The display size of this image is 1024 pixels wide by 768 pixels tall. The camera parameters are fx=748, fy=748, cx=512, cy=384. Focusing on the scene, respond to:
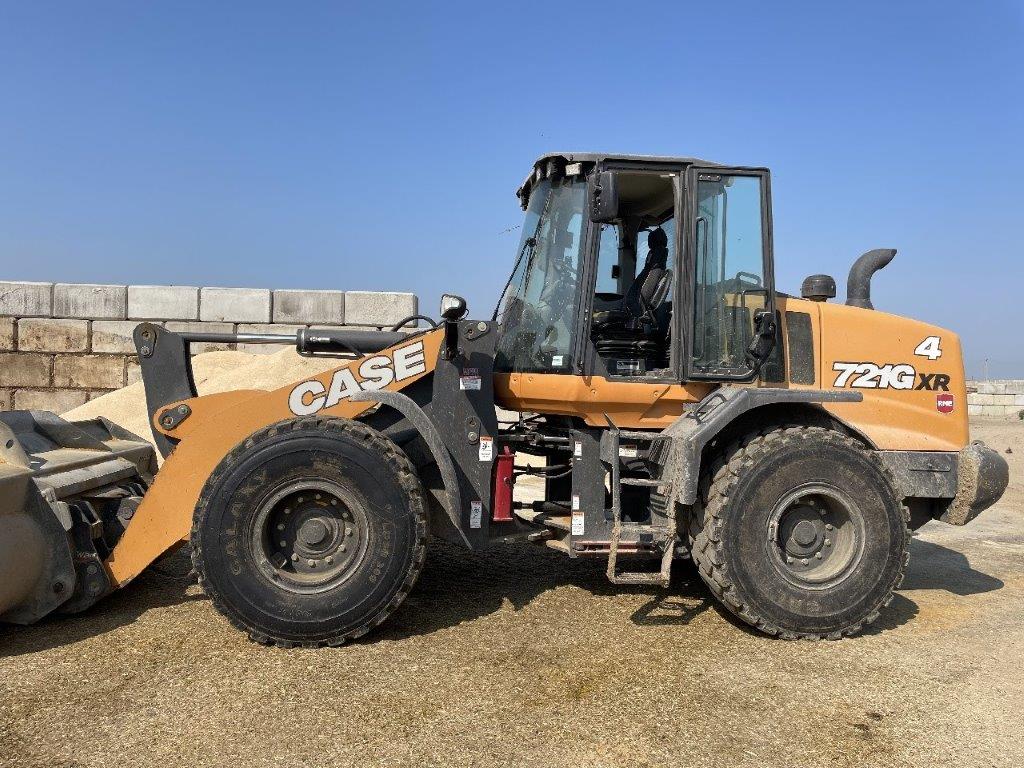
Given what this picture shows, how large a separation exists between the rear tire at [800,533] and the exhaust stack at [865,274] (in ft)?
4.47

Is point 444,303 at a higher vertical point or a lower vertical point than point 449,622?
higher

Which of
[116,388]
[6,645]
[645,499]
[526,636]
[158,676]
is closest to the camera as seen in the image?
[158,676]

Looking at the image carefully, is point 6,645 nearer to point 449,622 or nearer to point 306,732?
point 306,732

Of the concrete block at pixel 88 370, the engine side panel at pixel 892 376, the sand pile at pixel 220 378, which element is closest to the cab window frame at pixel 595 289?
the engine side panel at pixel 892 376

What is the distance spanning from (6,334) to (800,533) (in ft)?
38.4

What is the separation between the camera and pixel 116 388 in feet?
37.4

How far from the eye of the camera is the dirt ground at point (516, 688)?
114 inches

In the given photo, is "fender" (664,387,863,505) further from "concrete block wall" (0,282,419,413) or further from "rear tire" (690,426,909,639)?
"concrete block wall" (0,282,419,413)

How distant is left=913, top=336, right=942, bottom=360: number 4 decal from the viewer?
482cm

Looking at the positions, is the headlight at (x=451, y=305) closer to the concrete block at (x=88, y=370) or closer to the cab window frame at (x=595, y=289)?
the cab window frame at (x=595, y=289)

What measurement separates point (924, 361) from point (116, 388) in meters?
10.9

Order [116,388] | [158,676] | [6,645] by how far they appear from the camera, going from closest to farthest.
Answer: [158,676] → [6,645] → [116,388]

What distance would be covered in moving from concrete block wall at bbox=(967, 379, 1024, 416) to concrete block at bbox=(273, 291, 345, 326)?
2386 centimetres

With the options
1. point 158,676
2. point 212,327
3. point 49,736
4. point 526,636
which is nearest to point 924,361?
point 526,636
